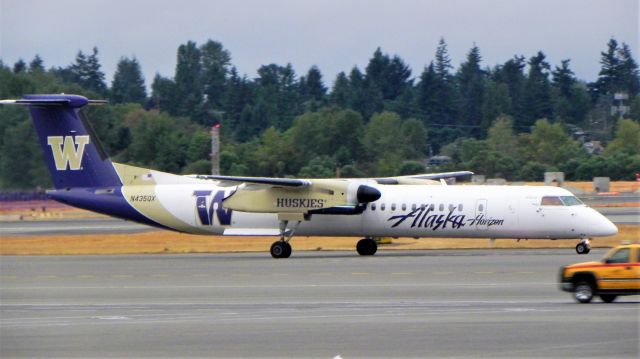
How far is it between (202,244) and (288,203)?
782 cm

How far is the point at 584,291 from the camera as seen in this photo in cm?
1852

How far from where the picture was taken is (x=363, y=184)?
103 feet

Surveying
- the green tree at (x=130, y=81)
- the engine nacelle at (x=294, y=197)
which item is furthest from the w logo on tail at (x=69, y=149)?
the green tree at (x=130, y=81)

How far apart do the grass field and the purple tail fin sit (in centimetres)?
392

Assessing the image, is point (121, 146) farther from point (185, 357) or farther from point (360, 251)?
point (185, 357)

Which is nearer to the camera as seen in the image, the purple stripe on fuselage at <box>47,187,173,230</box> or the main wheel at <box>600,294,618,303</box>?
the main wheel at <box>600,294,618,303</box>

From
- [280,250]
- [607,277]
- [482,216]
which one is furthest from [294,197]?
[607,277]

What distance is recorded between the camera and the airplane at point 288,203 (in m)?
30.0

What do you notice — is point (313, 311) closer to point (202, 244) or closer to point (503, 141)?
point (202, 244)

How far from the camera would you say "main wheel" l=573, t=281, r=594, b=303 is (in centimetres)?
1848

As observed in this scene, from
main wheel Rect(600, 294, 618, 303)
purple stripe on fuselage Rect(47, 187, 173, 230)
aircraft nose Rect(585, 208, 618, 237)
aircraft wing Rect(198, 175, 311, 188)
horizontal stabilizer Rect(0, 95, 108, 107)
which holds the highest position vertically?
horizontal stabilizer Rect(0, 95, 108, 107)

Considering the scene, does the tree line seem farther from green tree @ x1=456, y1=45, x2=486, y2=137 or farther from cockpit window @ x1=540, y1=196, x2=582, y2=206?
cockpit window @ x1=540, y1=196, x2=582, y2=206

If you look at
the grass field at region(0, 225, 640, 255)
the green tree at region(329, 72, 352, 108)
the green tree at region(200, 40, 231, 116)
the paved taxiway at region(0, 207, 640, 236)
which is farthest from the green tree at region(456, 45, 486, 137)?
the grass field at region(0, 225, 640, 255)

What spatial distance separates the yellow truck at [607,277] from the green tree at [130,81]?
412ft
